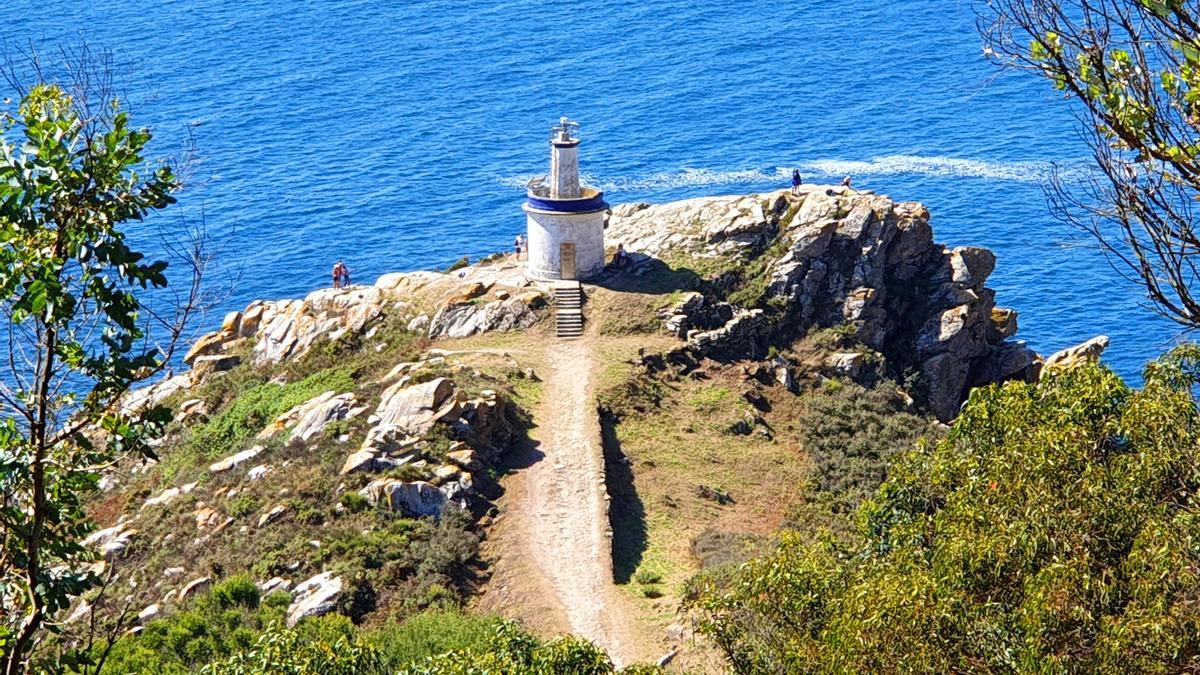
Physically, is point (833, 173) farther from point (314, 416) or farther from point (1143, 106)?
point (1143, 106)

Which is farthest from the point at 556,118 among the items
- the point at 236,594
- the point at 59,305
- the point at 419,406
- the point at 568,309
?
the point at 59,305

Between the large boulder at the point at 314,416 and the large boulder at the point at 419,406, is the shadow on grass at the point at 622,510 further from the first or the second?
the large boulder at the point at 314,416

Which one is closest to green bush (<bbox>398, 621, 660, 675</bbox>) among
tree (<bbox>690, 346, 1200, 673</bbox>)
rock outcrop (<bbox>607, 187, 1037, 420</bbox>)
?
tree (<bbox>690, 346, 1200, 673</bbox>)

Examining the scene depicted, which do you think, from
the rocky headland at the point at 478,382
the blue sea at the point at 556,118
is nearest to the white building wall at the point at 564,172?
the rocky headland at the point at 478,382

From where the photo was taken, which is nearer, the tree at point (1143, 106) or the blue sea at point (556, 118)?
the tree at point (1143, 106)

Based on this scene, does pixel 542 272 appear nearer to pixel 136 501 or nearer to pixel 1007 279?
pixel 136 501

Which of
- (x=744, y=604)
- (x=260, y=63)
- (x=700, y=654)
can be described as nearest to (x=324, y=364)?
(x=700, y=654)

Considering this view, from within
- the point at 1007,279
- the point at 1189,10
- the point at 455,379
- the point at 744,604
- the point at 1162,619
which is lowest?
the point at 1007,279
